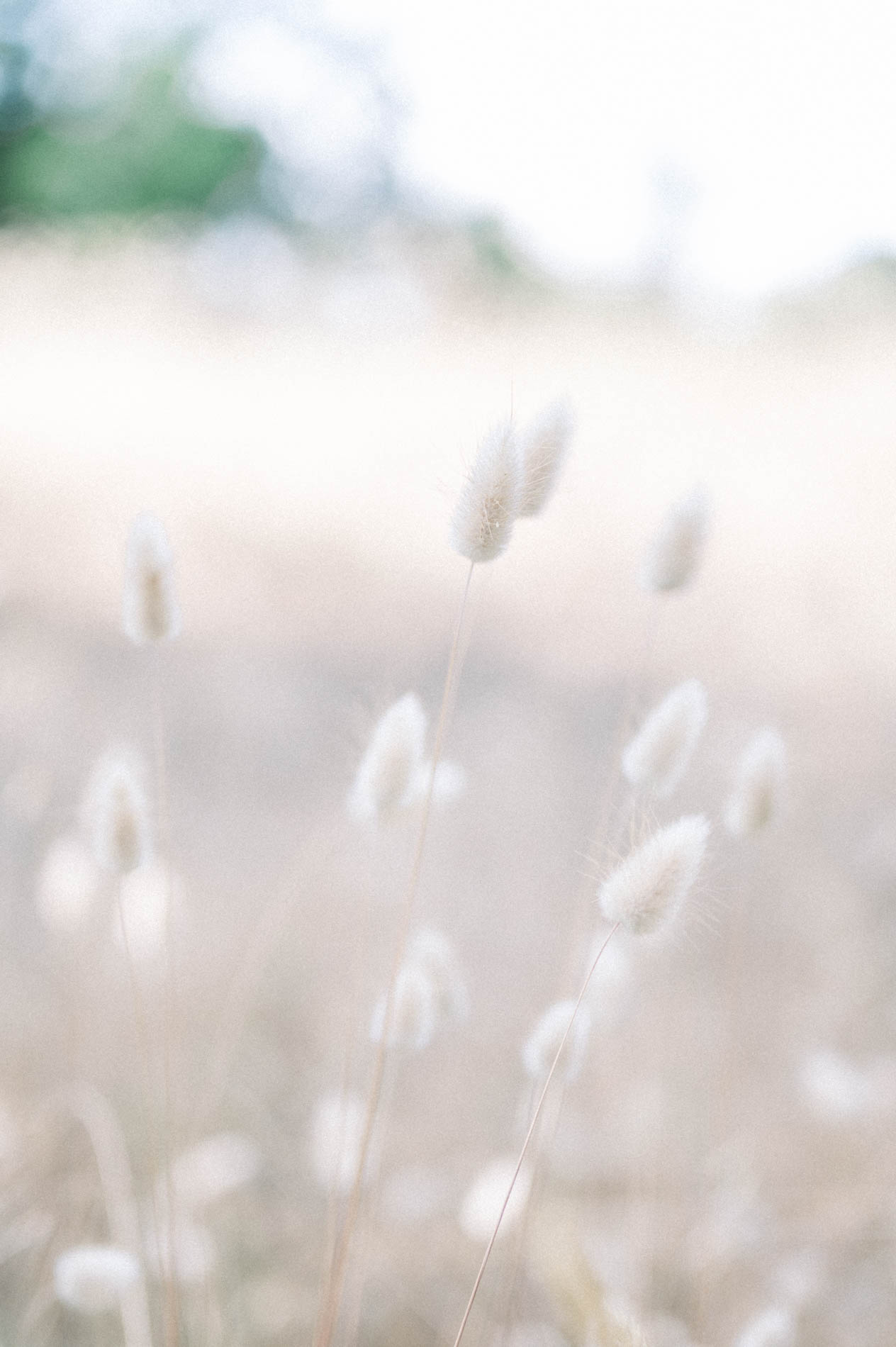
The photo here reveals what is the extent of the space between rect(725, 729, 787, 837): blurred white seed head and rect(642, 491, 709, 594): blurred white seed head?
0.38 ft

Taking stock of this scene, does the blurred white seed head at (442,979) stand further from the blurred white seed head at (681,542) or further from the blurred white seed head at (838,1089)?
the blurred white seed head at (838,1089)

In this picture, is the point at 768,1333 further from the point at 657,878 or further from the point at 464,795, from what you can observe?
the point at 464,795

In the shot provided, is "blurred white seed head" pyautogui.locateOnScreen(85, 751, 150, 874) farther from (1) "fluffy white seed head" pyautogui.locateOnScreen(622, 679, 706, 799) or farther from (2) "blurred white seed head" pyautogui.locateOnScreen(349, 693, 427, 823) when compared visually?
(1) "fluffy white seed head" pyautogui.locateOnScreen(622, 679, 706, 799)

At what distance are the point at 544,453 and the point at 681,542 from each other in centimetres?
13

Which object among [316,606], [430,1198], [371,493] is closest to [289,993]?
[430,1198]

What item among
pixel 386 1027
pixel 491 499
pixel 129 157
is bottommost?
pixel 386 1027

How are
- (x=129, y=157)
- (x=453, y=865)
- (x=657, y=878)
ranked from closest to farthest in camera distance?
(x=657, y=878) < (x=453, y=865) < (x=129, y=157)

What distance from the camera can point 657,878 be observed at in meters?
0.41

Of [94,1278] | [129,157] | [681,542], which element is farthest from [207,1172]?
[129,157]

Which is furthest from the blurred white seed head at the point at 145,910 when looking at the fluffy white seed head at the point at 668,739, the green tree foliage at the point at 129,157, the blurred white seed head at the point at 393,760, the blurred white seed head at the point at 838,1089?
the green tree foliage at the point at 129,157

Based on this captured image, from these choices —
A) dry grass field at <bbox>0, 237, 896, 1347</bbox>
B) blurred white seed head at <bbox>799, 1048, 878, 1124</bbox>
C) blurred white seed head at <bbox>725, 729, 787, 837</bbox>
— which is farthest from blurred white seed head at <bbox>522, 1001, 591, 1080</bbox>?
blurred white seed head at <bbox>799, 1048, 878, 1124</bbox>

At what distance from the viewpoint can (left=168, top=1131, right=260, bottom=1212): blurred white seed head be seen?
30.3 inches

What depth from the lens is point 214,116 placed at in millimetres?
7039

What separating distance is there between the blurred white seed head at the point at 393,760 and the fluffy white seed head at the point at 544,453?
12 cm
